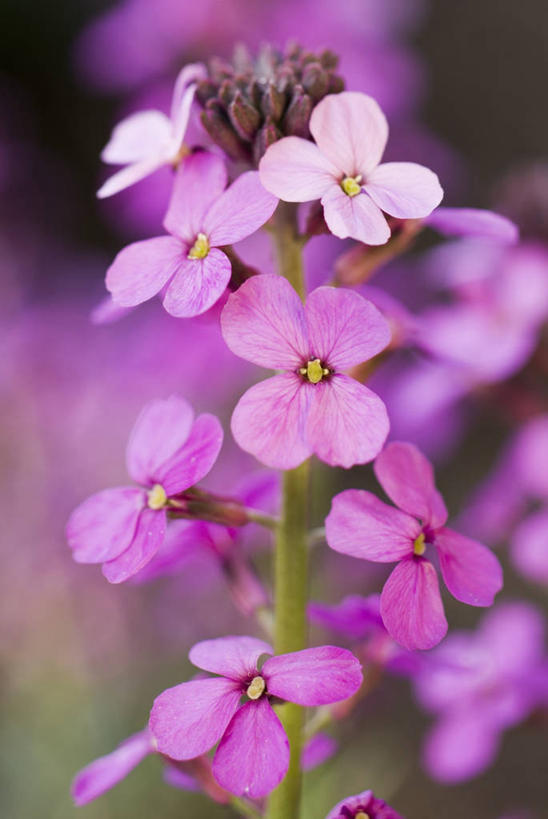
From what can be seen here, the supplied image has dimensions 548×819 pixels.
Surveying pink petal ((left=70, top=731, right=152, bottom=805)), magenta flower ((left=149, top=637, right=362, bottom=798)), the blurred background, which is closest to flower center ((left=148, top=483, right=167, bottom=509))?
magenta flower ((left=149, top=637, right=362, bottom=798))

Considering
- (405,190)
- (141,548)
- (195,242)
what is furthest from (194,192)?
(141,548)

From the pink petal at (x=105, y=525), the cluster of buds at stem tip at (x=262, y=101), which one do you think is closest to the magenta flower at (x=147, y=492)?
the pink petal at (x=105, y=525)

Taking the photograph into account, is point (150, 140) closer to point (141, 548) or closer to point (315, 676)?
point (141, 548)

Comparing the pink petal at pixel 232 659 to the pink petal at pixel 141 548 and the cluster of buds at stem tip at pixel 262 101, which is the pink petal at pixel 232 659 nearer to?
the pink petal at pixel 141 548

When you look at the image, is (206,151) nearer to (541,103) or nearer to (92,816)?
(92,816)

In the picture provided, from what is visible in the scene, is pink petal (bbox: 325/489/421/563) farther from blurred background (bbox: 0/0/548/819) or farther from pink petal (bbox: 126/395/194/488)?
blurred background (bbox: 0/0/548/819)

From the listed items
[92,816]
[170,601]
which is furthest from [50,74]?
[92,816]
